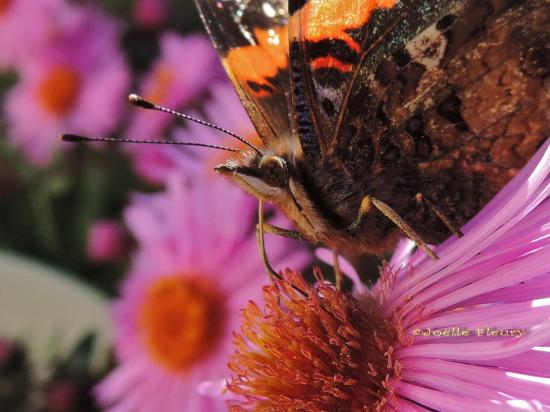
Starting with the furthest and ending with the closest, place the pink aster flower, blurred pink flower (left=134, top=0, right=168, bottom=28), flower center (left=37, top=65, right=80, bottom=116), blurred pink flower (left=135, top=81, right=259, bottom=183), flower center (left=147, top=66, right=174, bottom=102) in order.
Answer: flower center (left=37, top=65, right=80, bottom=116)
blurred pink flower (left=134, top=0, right=168, bottom=28)
flower center (left=147, top=66, right=174, bottom=102)
blurred pink flower (left=135, top=81, right=259, bottom=183)
the pink aster flower

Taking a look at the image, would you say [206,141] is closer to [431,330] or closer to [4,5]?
[431,330]

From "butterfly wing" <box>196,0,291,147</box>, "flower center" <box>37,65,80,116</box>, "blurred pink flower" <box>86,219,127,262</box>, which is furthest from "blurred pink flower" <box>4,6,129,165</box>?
"butterfly wing" <box>196,0,291,147</box>

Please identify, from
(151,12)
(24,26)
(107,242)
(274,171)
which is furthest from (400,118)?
(24,26)

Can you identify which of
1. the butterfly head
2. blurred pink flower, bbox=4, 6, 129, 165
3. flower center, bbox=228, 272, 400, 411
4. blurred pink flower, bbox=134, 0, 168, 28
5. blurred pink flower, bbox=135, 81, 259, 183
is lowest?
flower center, bbox=228, 272, 400, 411

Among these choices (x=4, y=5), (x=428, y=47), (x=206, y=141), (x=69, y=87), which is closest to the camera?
→ (x=428, y=47)

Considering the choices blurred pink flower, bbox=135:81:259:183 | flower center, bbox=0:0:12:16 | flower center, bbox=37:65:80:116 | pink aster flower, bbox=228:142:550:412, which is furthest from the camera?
flower center, bbox=0:0:12:16

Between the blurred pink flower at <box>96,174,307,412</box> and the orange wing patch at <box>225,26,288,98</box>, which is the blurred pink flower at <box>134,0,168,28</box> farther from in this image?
the orange wing patch at <box>225,26,288,98</box>

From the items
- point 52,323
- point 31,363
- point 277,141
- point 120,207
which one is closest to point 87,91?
point 120,207
